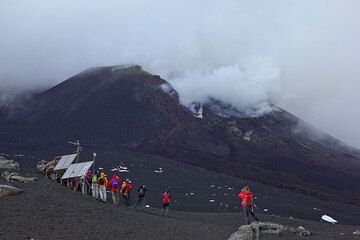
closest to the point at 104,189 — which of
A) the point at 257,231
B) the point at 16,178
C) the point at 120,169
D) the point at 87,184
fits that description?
the point at 87,184

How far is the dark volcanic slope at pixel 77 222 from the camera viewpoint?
15.3 meters

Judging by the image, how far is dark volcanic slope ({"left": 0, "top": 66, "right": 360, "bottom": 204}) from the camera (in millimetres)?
61312

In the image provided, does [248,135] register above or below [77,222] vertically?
above

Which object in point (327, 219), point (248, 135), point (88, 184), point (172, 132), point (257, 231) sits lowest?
point (257, 231)

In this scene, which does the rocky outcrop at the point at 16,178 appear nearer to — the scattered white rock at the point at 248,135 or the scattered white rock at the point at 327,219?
the scattered white rock at the point at 327,219

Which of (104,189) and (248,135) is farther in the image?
(248,135)

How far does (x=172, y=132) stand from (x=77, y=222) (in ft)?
179

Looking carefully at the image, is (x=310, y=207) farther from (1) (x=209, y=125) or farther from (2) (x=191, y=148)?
(1) (x=209, y=125)

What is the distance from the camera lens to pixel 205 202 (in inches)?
1422

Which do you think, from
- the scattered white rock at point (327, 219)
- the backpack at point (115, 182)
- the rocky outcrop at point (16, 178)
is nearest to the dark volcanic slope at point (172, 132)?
the scattered white rock at point (327, 219)

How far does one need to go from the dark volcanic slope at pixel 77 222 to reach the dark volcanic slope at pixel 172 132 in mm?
35738

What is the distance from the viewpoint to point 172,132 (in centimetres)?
7131

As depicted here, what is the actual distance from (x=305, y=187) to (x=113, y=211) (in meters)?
41.3

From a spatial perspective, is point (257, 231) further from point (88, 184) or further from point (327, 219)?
point (327, 219)
